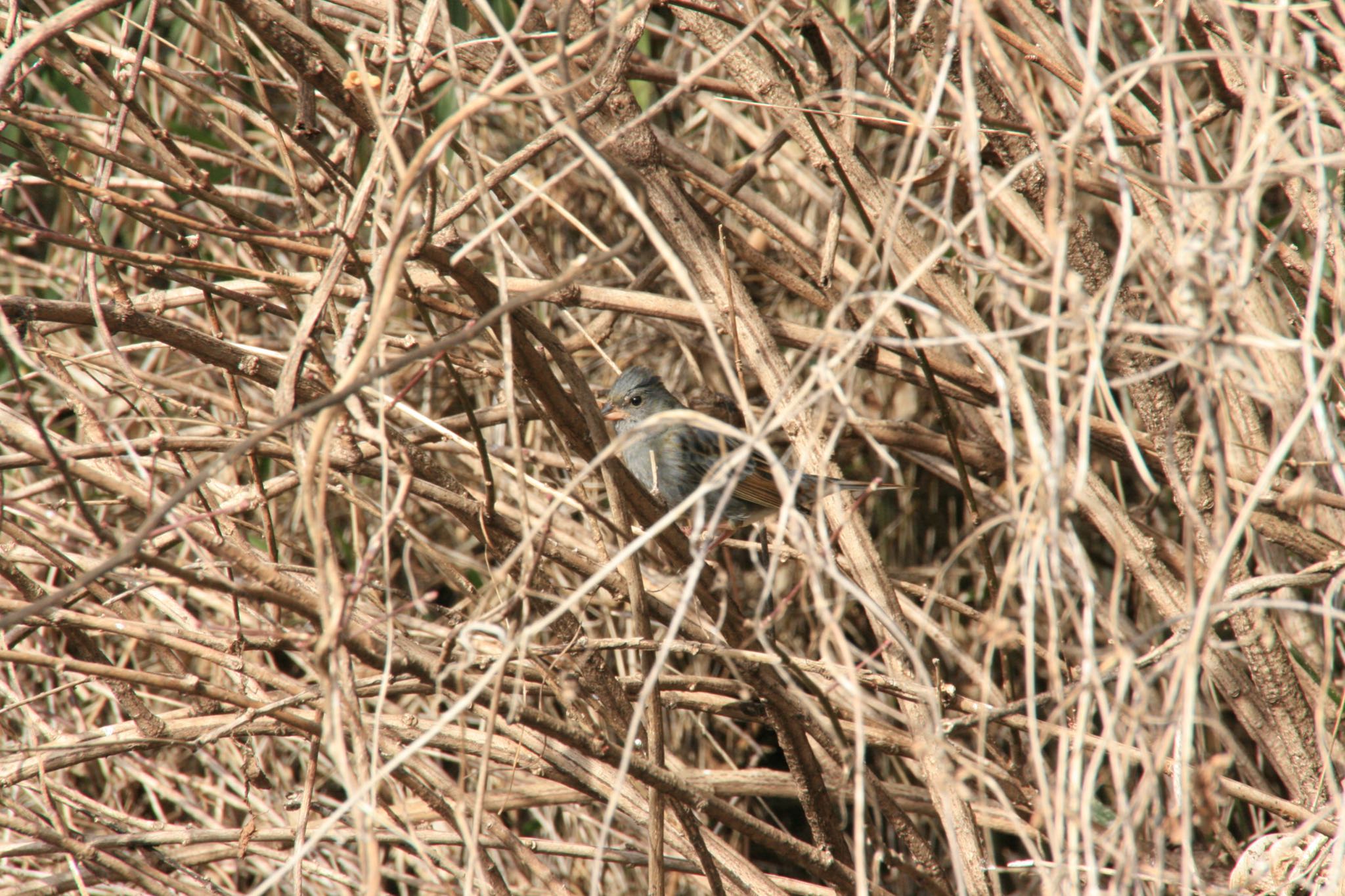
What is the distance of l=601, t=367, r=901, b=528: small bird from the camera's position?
15.2 feet

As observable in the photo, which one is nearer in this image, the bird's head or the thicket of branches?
the thicket of branches

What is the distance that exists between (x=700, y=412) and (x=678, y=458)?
176 centimetres

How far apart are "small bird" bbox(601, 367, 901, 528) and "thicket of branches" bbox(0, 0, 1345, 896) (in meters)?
0.20

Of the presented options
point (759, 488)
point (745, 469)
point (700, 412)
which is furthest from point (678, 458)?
point (700, 412)

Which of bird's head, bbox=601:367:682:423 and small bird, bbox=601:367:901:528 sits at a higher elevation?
bird's head, bbox=601:367:682:423

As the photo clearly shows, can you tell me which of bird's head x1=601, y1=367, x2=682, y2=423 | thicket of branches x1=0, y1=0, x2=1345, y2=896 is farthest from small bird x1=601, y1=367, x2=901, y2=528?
thicket of branches x1=0, y1=0, x2=1345, y2=896

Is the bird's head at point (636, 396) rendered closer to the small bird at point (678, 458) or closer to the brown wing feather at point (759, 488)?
the small bird at point (678, 458)

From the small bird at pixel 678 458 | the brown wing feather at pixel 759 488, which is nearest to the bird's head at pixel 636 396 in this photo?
the small bird at pixel 678 458

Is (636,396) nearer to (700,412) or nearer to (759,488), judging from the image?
(759,488)

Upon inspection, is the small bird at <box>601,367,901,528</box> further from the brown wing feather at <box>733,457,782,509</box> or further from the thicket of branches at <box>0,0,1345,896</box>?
the thicket of branches at <box>0,0,1345,896</box>

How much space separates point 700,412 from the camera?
337 cm

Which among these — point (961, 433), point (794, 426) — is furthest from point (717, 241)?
point (961, 433)

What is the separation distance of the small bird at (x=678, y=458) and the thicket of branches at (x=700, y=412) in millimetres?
198

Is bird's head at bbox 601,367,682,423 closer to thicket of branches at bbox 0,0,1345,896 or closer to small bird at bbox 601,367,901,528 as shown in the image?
small bird at bbox 601,367,901,528
